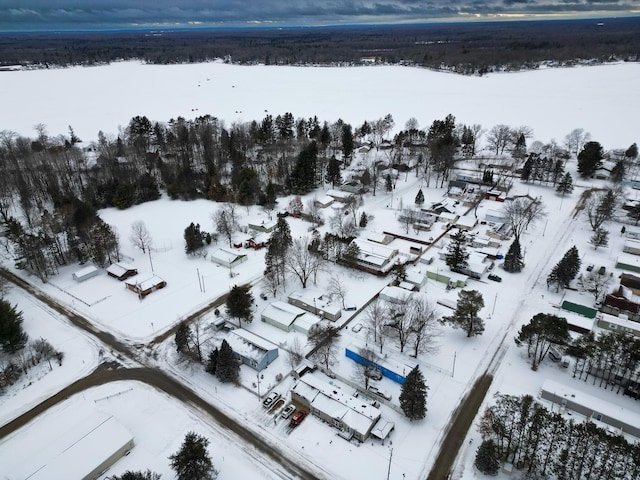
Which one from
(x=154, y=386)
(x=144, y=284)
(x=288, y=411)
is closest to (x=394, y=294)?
(x=288, y=411)

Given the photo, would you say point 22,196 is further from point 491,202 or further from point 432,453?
point 491,202

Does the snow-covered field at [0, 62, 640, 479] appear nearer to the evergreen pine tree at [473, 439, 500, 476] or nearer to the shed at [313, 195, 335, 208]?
the evergreen pine tree at [473, 439, 500, 476]

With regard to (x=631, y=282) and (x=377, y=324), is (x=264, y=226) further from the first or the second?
(x=631, y=282)

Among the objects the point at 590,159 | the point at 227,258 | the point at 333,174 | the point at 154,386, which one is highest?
the point at 590,159

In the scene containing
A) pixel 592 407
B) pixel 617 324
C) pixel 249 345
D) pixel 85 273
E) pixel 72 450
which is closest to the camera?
pixel 72 450

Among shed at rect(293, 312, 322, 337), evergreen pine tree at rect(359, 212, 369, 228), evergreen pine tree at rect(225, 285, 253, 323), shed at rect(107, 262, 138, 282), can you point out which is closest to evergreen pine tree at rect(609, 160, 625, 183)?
evergreen pine tree at rect(359, 212, 369, 228)

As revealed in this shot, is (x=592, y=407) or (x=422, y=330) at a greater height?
(x=592, y=407)

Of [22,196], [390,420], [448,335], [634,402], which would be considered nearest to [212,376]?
[390,420]
